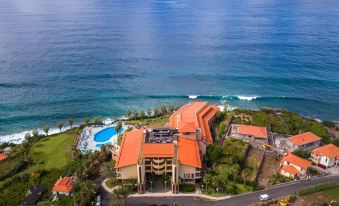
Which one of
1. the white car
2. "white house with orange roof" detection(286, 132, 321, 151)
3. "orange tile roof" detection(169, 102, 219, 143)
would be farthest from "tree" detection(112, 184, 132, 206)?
"white house with orange roof" detection(286, 132, 321, 151)

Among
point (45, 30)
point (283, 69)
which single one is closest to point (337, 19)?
point (283, 69)

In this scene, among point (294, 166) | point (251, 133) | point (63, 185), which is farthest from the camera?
point (251, 133)

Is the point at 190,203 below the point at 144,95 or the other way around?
below

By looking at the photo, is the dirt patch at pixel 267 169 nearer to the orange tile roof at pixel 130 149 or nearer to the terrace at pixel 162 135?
the terrace at pixel 162 135

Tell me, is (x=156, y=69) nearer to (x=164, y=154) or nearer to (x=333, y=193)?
(x=164, y=154)

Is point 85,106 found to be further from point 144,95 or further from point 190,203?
point 190,203

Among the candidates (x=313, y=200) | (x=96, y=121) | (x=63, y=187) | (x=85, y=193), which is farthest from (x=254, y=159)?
(x=96, y=121)

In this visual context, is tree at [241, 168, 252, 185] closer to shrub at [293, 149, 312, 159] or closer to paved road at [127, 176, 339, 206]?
paved road at [127, 176, 339, 206]
